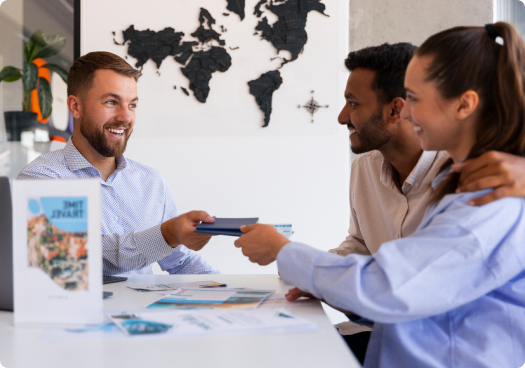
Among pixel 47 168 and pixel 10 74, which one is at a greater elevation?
pixel 10 74

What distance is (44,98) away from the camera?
315 cm

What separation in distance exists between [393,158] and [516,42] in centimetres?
70

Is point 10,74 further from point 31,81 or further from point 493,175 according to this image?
point 493,175

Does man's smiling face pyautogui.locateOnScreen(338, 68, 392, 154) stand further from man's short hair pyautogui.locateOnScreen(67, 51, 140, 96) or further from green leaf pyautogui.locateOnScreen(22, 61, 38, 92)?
green leaf pyautogui.locateOnScreen(22, 61, 38, 92)

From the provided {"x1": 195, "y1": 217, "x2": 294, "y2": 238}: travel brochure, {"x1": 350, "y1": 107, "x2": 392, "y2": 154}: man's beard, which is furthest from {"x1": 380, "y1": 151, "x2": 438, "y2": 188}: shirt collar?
{"x1": 195, "y1": 217, "x2": 294, "y2": 238}: travel brochure

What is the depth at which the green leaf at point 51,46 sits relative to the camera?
10.3 feet

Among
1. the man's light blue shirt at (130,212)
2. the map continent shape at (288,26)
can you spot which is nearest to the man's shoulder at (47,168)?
the man's light blue shirt at (130,212)

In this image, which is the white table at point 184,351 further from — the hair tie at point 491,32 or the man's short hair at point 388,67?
the man's short hair at point 388,67

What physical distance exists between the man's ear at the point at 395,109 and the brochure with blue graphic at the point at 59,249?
1.21 m

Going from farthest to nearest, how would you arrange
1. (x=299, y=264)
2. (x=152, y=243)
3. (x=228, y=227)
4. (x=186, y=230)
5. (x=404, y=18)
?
(x=404, y=18)
(x=152, y=243)
(x=186, y=230)
(x=228, y=227)
(x=299, y=264)

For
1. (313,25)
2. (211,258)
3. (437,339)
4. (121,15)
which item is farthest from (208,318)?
(121,15)

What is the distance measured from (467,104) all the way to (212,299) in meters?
0.73

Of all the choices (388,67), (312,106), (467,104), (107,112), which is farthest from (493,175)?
(312,106)

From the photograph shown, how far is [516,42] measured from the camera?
3.30ft
